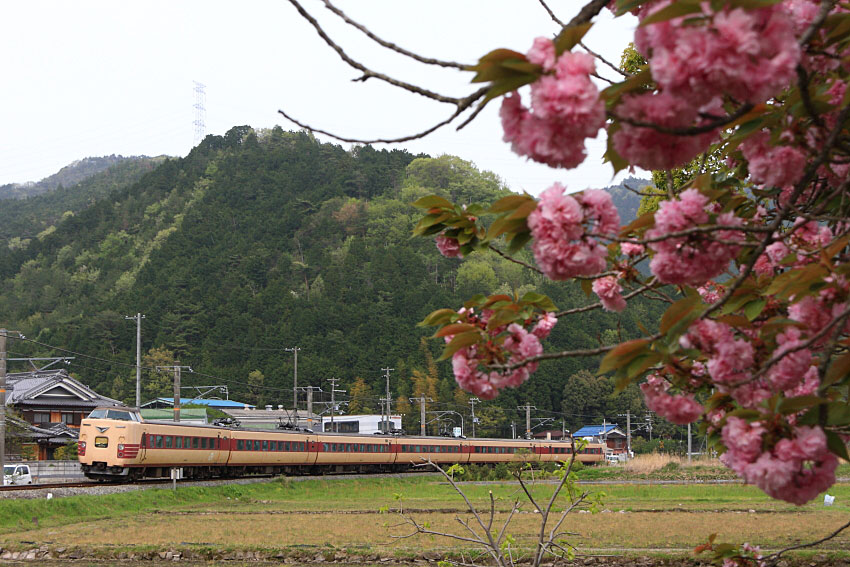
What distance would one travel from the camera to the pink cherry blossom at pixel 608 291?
2826mm

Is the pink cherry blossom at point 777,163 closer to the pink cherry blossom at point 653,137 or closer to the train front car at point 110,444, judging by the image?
the pink cherry blossom at point 653,137

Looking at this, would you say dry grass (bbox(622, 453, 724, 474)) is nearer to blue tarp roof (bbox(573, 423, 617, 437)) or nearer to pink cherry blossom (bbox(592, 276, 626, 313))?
blue tarp roof (bbox(573, 423, 617, 437))

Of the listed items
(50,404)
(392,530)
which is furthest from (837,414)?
(50,404)

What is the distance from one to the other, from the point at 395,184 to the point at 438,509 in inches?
4042

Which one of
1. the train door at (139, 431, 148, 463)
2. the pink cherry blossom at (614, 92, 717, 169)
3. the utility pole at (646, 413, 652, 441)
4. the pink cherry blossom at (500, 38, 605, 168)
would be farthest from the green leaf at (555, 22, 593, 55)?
the utility pole at (646, 413, 652, 441)

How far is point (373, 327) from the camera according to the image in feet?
270

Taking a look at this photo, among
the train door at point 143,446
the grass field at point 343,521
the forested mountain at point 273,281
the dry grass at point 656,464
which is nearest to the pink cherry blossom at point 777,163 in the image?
the grass field at point 343,521

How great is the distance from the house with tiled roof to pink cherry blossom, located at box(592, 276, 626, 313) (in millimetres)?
42458

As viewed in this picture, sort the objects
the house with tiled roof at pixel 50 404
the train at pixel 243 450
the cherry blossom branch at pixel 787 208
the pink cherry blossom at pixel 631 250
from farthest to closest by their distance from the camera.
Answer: the house with tiled roof at pixel 50 404, the train at pixel 243 450, the pink cherry blossom at pixel 631 250, the cherry blossom branch at pixel 787 208

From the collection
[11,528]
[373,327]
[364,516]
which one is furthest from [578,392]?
[11,528]

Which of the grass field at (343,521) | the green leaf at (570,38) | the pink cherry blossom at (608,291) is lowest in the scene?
the grass field at (343,521)

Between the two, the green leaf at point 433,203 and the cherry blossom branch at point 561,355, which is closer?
the cherry blossom branch at point 561,355

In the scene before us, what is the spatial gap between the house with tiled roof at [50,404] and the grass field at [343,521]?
61.2 feet

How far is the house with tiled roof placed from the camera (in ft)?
140
